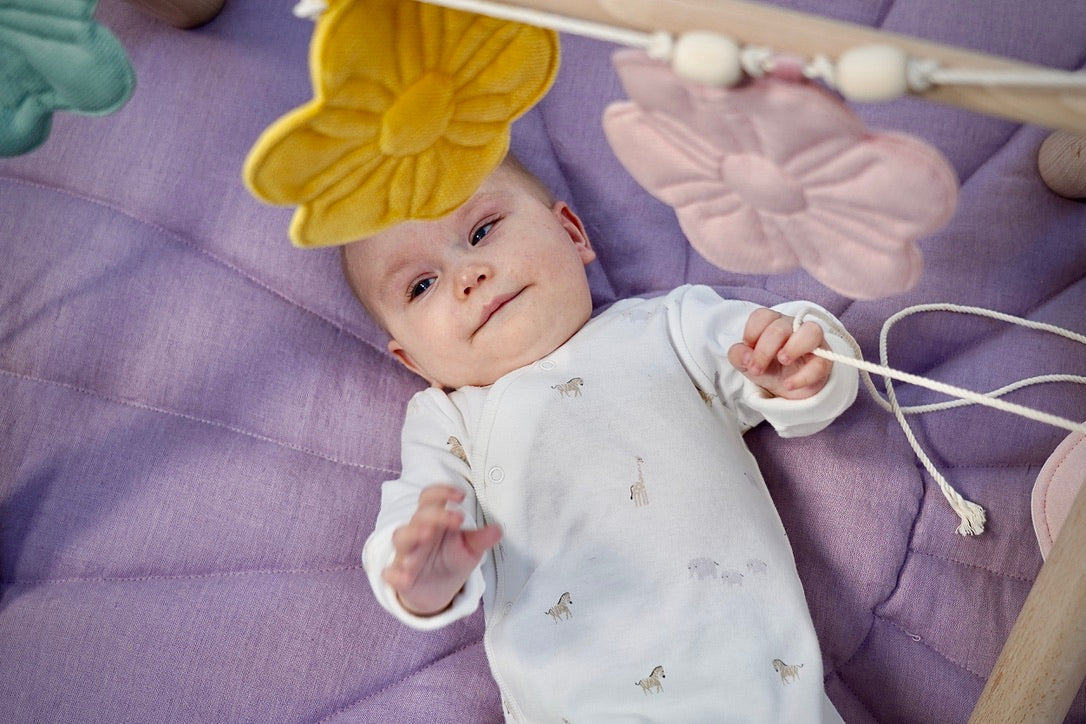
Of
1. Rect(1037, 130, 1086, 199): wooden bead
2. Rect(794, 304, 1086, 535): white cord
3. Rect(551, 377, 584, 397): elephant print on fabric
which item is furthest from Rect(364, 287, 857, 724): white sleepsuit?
Rect(1037, 130, 1086, 199): wooden bead

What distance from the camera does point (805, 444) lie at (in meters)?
1.22

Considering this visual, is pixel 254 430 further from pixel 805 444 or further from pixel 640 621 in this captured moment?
pixel 805 444

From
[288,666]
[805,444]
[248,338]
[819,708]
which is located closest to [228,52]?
[248,338]

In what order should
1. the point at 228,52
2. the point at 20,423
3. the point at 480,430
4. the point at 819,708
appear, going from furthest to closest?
the point at 228,52
the point at 20,423
the point at 480,430
the point at 819,708

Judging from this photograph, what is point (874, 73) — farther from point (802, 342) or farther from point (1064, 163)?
point (1064, 163)

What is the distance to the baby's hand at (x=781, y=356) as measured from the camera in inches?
38.0

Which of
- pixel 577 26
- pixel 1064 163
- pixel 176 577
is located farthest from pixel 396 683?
pixel 1064 163

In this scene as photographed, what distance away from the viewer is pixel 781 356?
0.97 meters

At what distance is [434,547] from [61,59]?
524mm

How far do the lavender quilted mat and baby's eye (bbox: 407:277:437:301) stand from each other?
0.20 m

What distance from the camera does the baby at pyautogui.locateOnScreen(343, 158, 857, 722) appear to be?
103cm

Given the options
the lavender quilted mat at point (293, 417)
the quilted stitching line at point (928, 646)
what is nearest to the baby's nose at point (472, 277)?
the lavender quilted mat at point (293, 417)

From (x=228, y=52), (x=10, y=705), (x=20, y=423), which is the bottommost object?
(x=10, y=705)

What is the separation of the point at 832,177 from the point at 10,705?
1.12 meters
